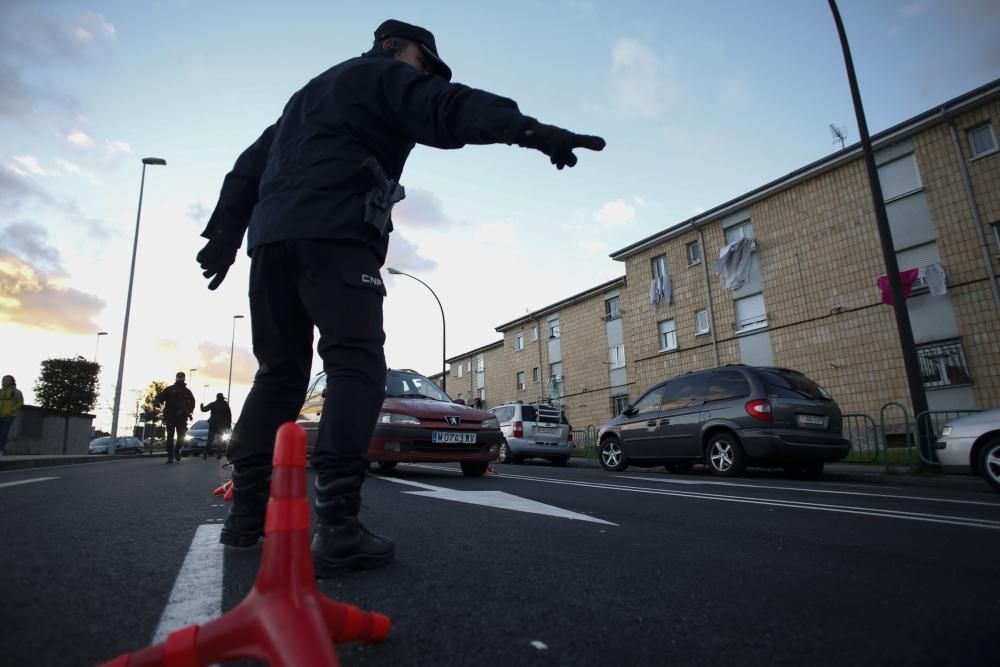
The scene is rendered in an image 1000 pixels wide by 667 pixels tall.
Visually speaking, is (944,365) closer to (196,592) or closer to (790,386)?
(790,386)

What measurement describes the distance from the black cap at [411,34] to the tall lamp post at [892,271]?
9.18 m

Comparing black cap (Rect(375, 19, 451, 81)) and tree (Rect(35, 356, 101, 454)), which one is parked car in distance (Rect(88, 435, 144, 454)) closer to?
tree (Rect(35, 356, 101, 454))

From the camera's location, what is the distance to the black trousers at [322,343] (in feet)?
6.47

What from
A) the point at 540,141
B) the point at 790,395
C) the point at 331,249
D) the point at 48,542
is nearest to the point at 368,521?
the point at 48,542

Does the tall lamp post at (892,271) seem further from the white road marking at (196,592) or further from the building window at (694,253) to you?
the building window at (694,253)

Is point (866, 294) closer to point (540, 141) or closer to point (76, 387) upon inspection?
point (540, 141)

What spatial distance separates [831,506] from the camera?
164 inches

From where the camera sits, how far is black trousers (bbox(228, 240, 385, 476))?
Result: 6.47 feet

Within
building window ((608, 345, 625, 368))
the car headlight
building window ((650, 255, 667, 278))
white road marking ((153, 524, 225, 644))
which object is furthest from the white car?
building window ((608, 345, 625, 368))

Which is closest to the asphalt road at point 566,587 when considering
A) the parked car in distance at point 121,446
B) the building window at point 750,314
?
the building window at point 750,314

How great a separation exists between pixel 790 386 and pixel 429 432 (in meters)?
5.41

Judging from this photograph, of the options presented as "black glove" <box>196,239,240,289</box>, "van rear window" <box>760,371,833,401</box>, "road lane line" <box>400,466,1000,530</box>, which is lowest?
"road lane line" <box>400,466,1000,530</box>

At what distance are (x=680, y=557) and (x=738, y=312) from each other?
20798 millimetres

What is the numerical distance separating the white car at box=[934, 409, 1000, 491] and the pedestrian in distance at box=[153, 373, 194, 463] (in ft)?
47.2
